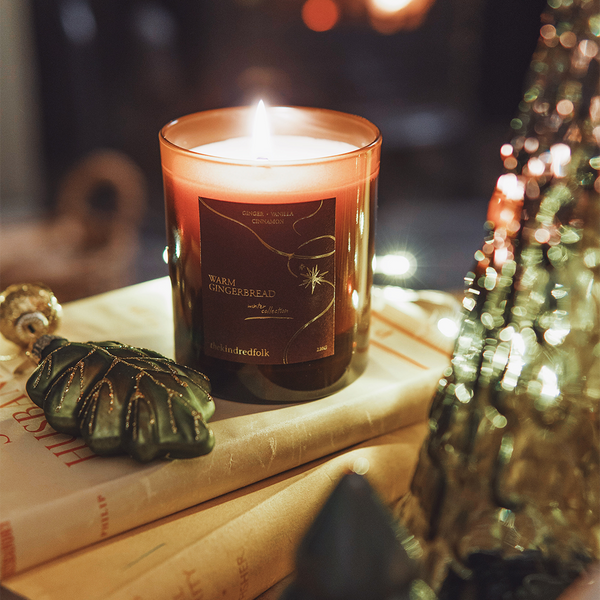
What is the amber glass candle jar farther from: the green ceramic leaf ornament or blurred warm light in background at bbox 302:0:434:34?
blurred warm light in background at bbox 302:0:434:34

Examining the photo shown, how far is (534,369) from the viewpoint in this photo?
283 millimetres

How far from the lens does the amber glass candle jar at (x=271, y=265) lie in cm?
35

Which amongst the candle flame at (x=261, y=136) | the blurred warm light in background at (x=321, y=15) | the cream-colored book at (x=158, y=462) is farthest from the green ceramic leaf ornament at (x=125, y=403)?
the blurred warm light in background at (x=321, y=15)

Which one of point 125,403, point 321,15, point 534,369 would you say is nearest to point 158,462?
point 125,403

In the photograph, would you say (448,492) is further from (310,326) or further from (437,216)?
(437,216)

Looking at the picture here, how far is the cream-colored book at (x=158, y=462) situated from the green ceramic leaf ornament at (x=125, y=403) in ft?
0.04

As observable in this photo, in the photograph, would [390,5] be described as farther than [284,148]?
Yes

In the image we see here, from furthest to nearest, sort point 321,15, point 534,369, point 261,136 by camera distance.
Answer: point 321,15 → point 261,136 → point 534,369

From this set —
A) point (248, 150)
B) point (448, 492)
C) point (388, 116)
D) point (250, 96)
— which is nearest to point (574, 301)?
point (448, 492)

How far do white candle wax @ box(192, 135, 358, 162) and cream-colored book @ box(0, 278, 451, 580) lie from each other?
0.46 ft

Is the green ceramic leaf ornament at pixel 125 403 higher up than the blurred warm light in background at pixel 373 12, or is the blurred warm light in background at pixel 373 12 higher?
the blurred warm light in background at pixel 373 12

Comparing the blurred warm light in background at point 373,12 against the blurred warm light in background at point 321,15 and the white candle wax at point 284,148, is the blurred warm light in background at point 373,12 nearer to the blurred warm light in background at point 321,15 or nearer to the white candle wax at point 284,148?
the blurred warm light in background at point 321,15

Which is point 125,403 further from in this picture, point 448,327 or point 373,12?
point 373,12

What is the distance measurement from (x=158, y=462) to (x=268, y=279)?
11cm
